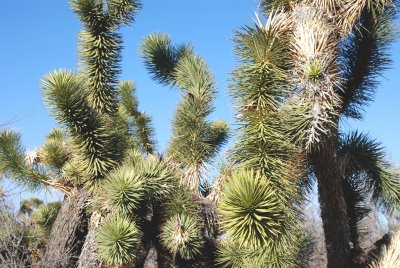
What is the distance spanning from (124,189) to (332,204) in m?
2.62

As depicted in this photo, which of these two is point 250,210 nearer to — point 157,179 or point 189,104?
point 157,179

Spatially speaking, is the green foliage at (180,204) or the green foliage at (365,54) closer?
the green foliage at (365,54)

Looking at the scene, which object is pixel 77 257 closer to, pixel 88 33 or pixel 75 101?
pixel 75 101

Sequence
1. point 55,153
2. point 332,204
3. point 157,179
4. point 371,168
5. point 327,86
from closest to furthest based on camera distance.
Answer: point 327,86 < point 332,204 < point 371,168 < point 157,179 < point 55,153

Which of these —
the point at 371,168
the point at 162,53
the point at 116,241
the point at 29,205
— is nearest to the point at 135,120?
the point at 162,53

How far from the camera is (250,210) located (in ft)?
11.8

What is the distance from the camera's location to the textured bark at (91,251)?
6.71 meters

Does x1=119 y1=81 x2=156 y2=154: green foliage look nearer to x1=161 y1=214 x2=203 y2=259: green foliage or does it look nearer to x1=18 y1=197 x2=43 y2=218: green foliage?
x1=161 y1=214 x2=203 y2=259: green foliage

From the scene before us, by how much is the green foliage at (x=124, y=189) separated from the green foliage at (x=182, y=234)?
852 millimetres

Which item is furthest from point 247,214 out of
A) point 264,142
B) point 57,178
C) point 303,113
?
point 57,178

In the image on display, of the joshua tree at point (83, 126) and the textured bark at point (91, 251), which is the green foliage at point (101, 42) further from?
the textured bark at point (91, 251)

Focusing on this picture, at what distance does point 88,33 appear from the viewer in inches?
276

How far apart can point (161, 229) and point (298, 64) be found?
402 cm

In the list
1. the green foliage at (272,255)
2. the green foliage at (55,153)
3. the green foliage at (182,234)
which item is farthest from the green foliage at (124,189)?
the green foliage at (55,153)
